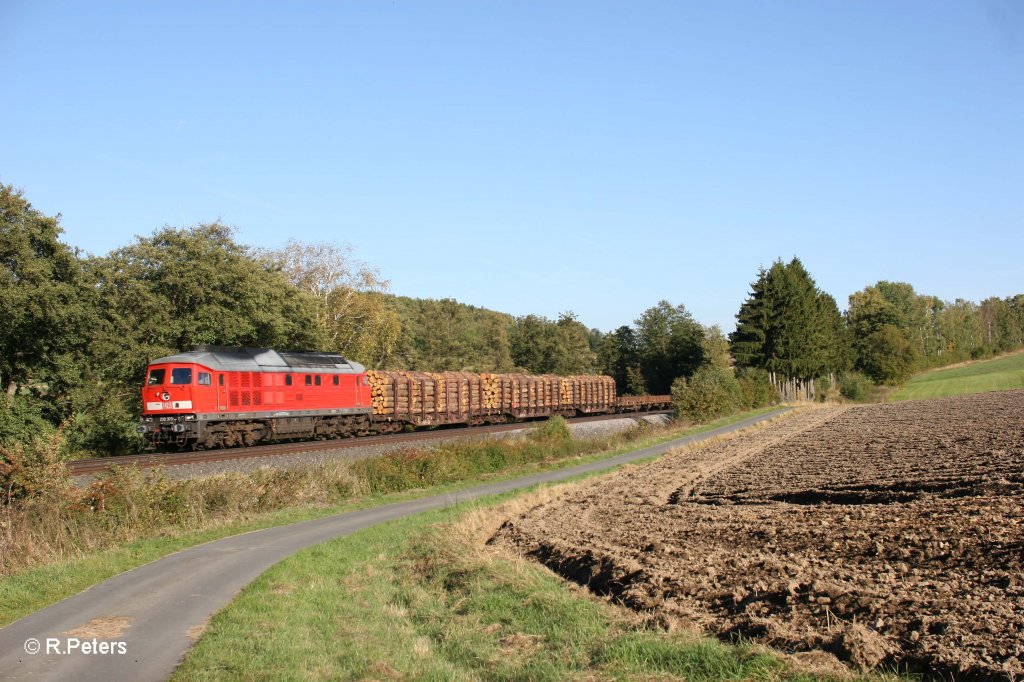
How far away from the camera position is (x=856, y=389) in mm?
84625

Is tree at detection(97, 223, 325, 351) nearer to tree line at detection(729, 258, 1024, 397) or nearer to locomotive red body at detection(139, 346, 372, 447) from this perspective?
locomotive red body at detection(139, 346, 372, 447)

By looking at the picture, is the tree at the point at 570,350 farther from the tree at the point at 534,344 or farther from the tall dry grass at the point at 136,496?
the tall dry grass at the point at 136,496

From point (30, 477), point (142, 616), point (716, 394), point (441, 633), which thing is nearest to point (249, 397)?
point (30, 477)

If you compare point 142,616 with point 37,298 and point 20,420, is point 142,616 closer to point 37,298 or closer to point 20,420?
point 20,420

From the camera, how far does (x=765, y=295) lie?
7881cm

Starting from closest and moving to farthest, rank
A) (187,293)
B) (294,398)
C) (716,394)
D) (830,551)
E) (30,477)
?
(830,551) → (30,477) → (294,398) → (187,293) → (716,394)

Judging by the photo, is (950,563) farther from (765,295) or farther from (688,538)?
(765,295)

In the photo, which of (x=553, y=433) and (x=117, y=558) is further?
(x=553, y=433)

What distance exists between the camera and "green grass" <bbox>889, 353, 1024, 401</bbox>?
83006 millimetres

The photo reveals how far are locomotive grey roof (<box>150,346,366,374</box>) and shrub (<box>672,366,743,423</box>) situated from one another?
25.6 meters

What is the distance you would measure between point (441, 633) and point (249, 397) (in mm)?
25387

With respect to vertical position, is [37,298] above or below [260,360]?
above

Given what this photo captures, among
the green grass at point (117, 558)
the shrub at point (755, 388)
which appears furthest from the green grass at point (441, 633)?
the shrub at point (755, 388)

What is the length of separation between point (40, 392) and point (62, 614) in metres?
29.3
